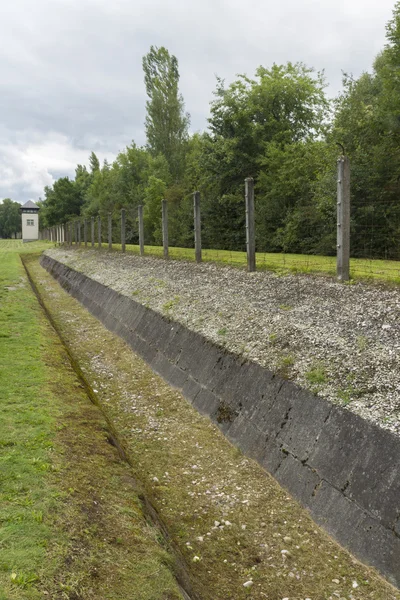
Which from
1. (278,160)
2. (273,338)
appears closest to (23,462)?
(273,338)

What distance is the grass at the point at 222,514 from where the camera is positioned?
3.94 m

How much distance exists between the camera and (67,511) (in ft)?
13.1

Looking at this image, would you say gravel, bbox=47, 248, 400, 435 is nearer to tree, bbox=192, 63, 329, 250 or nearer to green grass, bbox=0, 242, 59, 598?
green grass, bbox=0, 242, 59, 598

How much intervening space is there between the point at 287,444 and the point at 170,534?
1.58 meters

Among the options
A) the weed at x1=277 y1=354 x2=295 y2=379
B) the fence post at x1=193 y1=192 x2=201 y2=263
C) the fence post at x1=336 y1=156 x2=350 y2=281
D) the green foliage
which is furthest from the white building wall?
the weed at x1=277 y1=354 x2=295 y2=379

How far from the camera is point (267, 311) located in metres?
8.24

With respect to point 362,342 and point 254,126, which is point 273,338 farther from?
point 254,126

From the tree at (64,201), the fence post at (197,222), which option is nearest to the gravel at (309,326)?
the fence post at (197,222)

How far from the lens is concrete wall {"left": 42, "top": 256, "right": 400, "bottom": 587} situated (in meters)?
4.02

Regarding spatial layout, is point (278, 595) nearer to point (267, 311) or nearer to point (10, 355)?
point (267, 311)

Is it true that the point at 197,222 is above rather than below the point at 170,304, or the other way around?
above

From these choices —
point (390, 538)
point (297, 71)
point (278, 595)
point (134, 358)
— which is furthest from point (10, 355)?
point (297, 71)

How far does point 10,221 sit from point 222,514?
171984 millimetres

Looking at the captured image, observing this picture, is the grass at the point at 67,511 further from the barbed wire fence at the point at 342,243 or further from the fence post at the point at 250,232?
the fence post at the point at 250,232
